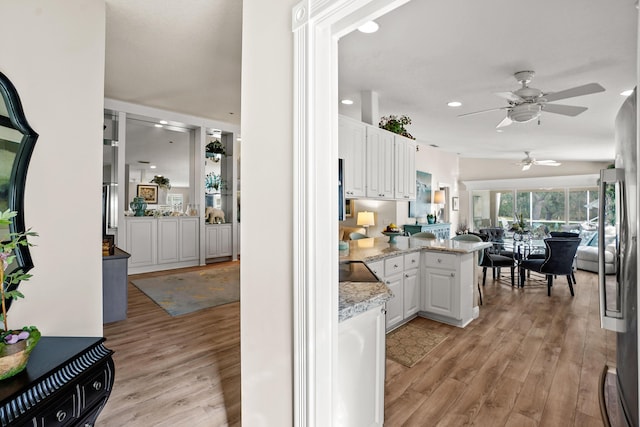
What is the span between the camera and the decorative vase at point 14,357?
44.5 inches

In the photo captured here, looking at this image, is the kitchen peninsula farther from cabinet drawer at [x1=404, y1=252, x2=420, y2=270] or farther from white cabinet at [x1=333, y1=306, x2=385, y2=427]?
white cabinet at [x1=333, y1=306, x2=385, y2=427]

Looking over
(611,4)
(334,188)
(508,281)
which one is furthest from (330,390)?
(508,281)

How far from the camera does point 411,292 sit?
3488 millimetres

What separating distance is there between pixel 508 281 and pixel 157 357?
5588mm

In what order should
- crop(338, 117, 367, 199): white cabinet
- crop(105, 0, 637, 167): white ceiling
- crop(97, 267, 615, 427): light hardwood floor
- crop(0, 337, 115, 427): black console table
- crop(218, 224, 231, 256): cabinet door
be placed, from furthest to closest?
crop(218, 224, 231, 256): cabinet door
crop(338, 117, 367, 199): white cabinet
crop(105, 0, 637, 167): white ceiling
crop(97, 267, 615, 427): light hardwood floor
crop(0, 337, 115, 427): black console table

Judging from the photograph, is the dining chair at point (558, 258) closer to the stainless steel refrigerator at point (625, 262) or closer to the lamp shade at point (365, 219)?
the lamp shade at point (365, 219)

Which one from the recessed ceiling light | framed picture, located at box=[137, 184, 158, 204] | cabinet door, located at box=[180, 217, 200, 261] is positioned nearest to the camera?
the recessed ceiling light

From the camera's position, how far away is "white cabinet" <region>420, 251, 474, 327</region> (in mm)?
3354

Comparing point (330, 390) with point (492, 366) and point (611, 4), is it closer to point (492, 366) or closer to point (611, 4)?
point (492, 366)

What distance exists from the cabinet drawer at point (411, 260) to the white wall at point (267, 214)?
218 centimetres

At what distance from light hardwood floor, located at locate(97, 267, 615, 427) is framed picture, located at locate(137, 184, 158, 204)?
2670 millimetres

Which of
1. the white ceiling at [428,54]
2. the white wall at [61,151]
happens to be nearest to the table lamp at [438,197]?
the white ceiling at [428,54]

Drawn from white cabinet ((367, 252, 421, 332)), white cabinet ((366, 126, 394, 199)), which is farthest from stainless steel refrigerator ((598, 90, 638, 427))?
white cabinet ((366, 126, 394, 199))

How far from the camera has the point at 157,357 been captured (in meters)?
2.62
